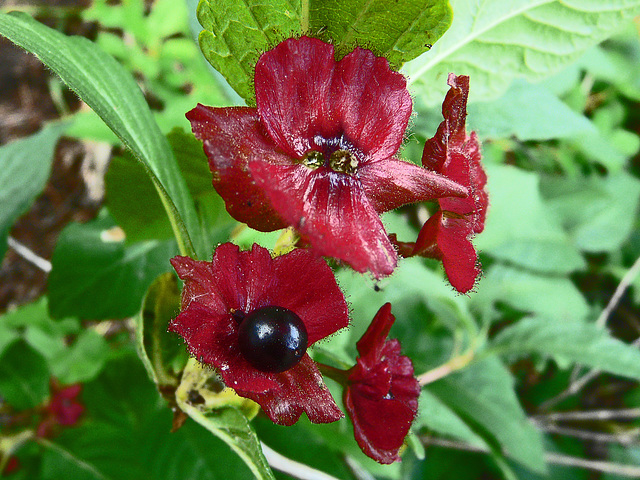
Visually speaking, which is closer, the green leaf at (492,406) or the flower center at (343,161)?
the flower center at (343,161)

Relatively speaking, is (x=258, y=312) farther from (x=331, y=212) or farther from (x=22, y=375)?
(x=22, y=375)

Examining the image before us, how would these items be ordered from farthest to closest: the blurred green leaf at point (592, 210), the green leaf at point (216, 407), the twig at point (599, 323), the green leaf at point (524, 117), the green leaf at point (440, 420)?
1. the blurred green leaf at point (592, 210)
2. the twig at point (599, 323)
3. the green leaf at point (440, 420)
4. the green leaf at point (524, 117)
5. the green leaf at point (216, 407)

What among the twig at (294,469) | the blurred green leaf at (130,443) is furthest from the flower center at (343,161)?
the blurred green leaf at (130,443)

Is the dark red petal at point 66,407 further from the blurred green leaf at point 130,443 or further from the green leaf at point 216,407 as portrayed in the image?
the green leaf at point 216,407

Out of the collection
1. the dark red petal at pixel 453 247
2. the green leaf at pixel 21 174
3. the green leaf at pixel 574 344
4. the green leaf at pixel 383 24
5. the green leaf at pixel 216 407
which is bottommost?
the green leaf at pixel 574 344

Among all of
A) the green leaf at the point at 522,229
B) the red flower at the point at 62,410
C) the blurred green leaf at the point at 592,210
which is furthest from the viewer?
the blurred green leaf at the point at 592,210

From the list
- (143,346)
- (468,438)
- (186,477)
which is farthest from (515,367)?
(143,346)

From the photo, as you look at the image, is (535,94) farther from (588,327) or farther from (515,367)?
(515,367)
